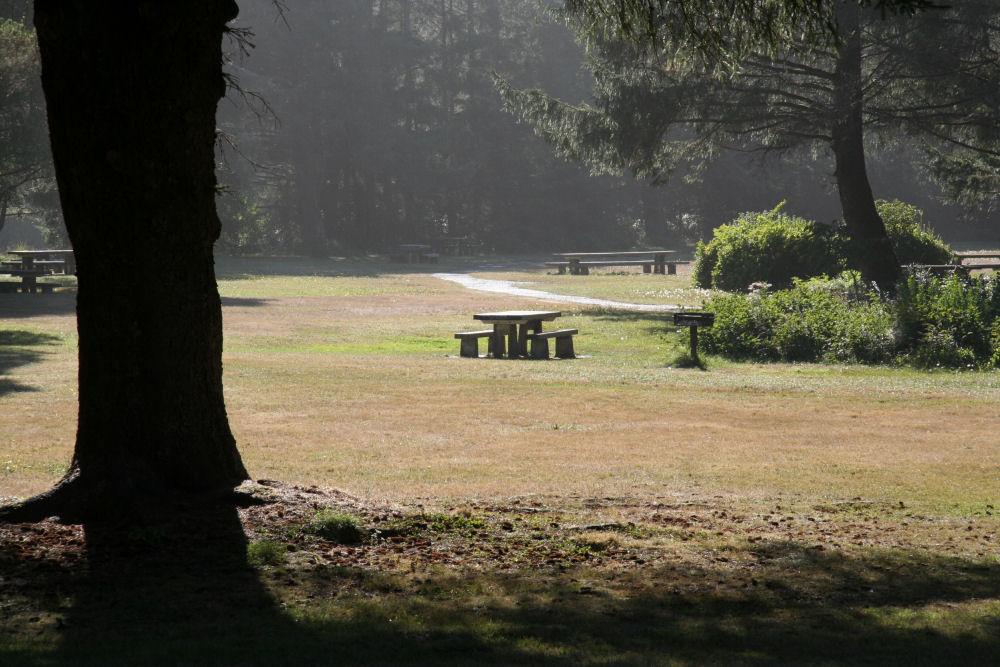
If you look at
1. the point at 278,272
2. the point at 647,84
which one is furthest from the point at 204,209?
the point at 278,272

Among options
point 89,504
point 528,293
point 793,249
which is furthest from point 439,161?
point 89,504

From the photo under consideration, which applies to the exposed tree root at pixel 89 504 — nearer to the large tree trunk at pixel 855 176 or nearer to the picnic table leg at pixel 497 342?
the picnic table leg at pixel 497 342

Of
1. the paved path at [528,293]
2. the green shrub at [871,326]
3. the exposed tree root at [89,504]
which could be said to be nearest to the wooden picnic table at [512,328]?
the green shrub at [871,326]

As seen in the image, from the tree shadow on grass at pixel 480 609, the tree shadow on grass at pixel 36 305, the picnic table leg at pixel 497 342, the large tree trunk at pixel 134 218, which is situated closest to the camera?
the tree shadow on grass at pixel 480 609

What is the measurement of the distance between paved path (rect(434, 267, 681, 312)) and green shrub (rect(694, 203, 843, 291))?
3982mm

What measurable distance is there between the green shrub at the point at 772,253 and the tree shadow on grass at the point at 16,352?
1907 cm

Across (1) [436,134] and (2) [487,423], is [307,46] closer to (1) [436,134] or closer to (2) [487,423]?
(1) [436,134]

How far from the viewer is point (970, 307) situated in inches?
671

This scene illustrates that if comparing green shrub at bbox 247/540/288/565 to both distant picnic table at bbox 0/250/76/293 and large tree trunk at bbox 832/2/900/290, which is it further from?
distant picnic table at bbox 0/250/76/293

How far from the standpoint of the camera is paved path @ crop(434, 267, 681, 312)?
1156 inches

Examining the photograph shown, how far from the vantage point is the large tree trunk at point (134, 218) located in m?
5.84

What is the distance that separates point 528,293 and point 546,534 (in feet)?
91.1

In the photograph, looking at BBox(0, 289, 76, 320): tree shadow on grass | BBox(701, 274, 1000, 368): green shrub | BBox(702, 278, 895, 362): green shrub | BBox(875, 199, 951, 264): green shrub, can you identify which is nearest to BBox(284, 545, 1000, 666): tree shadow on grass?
→ BBox(701, 274, 1000, 368): green shrub

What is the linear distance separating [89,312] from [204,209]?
2.72 feet
